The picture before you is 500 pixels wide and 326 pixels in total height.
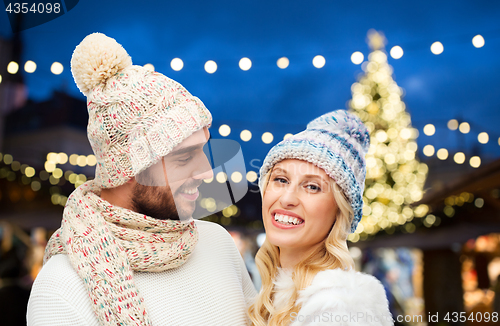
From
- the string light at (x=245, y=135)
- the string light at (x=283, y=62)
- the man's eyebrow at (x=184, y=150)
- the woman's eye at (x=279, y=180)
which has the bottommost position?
the woman's eye at (x=279, y=180)

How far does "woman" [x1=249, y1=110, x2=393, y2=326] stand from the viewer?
4.60 ft

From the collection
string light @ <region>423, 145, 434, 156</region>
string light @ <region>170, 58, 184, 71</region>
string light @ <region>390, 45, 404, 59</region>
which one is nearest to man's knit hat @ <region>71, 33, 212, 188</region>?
string light @ <region>170, 58, 184, 71</region>

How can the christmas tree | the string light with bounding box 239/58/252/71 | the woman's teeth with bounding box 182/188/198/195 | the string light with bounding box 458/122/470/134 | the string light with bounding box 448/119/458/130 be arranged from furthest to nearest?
the christmas tree → the string light with bounding box 448/119/458/130 → the string light with bounding box 458/122/470/134 → the string light with bounding box 239/58/252/71 → the woman's teeth with bounding box 182/188/198/195

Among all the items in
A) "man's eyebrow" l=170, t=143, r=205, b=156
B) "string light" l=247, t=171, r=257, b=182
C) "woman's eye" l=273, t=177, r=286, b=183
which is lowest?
"woman's eye" l=273, t=177, r=286, b=183

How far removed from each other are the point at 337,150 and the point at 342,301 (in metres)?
0.59

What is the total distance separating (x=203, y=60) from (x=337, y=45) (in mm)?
1094

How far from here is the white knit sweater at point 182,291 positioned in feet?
3.89

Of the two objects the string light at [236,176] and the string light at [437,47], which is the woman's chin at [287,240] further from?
the string light at [437,47]

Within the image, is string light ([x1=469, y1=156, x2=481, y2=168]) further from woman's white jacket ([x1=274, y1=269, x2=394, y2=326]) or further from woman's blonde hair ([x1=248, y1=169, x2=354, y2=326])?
woman's white jacket ([x1=274, y1=269, x2=394, y2=326])

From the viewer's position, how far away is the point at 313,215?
4.91 ft

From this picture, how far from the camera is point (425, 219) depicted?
4.74 meters

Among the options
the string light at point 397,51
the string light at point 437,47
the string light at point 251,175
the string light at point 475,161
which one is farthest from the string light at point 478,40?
the string light at point 251,175

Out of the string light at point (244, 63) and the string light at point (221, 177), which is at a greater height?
the string light at point (244, 63)

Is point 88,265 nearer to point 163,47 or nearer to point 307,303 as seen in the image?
point 307,303
